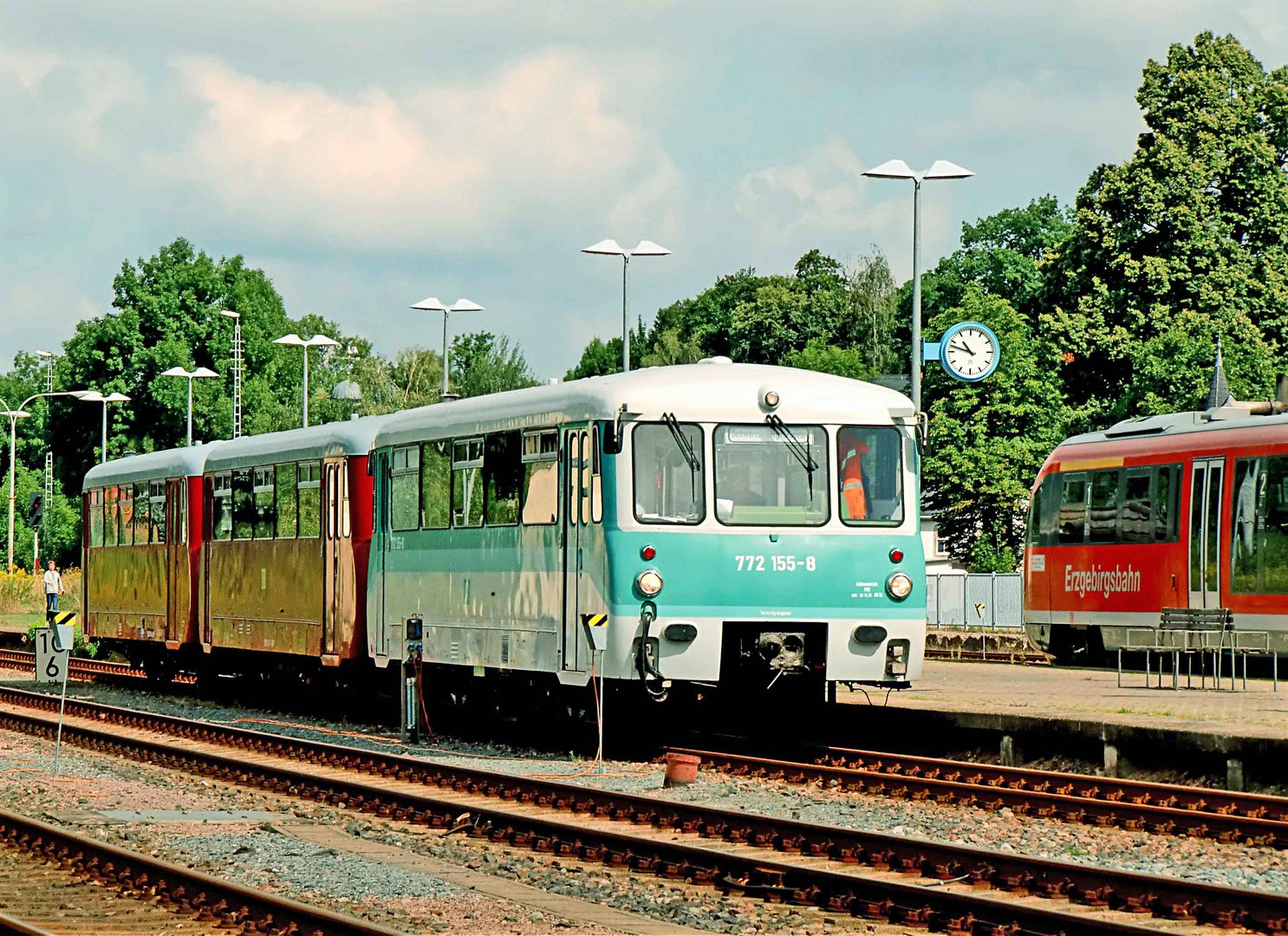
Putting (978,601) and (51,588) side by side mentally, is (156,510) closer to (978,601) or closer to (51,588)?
(51,588)

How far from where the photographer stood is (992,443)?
59.8 m

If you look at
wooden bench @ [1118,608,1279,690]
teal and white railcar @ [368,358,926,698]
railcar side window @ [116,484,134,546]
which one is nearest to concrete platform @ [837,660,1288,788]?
wooden bench @ [1118,608,1279,690]

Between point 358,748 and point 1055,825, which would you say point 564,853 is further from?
point 358,748

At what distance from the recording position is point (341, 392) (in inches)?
1992

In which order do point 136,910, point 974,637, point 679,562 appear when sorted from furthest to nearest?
point 974,637
point 679,562
point 136,910

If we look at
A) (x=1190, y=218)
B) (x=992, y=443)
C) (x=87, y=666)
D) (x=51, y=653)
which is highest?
(x=1190, y=218)

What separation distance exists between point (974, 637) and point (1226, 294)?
51.0 ft

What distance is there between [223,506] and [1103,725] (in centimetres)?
1495

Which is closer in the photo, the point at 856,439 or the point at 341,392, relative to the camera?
the point at 856,439

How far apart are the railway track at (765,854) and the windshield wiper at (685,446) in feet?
10.2

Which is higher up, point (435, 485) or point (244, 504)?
point (244, 504)

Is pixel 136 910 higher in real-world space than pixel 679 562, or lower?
lower

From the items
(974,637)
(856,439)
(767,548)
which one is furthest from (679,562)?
(974,637)

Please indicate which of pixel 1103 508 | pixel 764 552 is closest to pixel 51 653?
pixel 764 552
